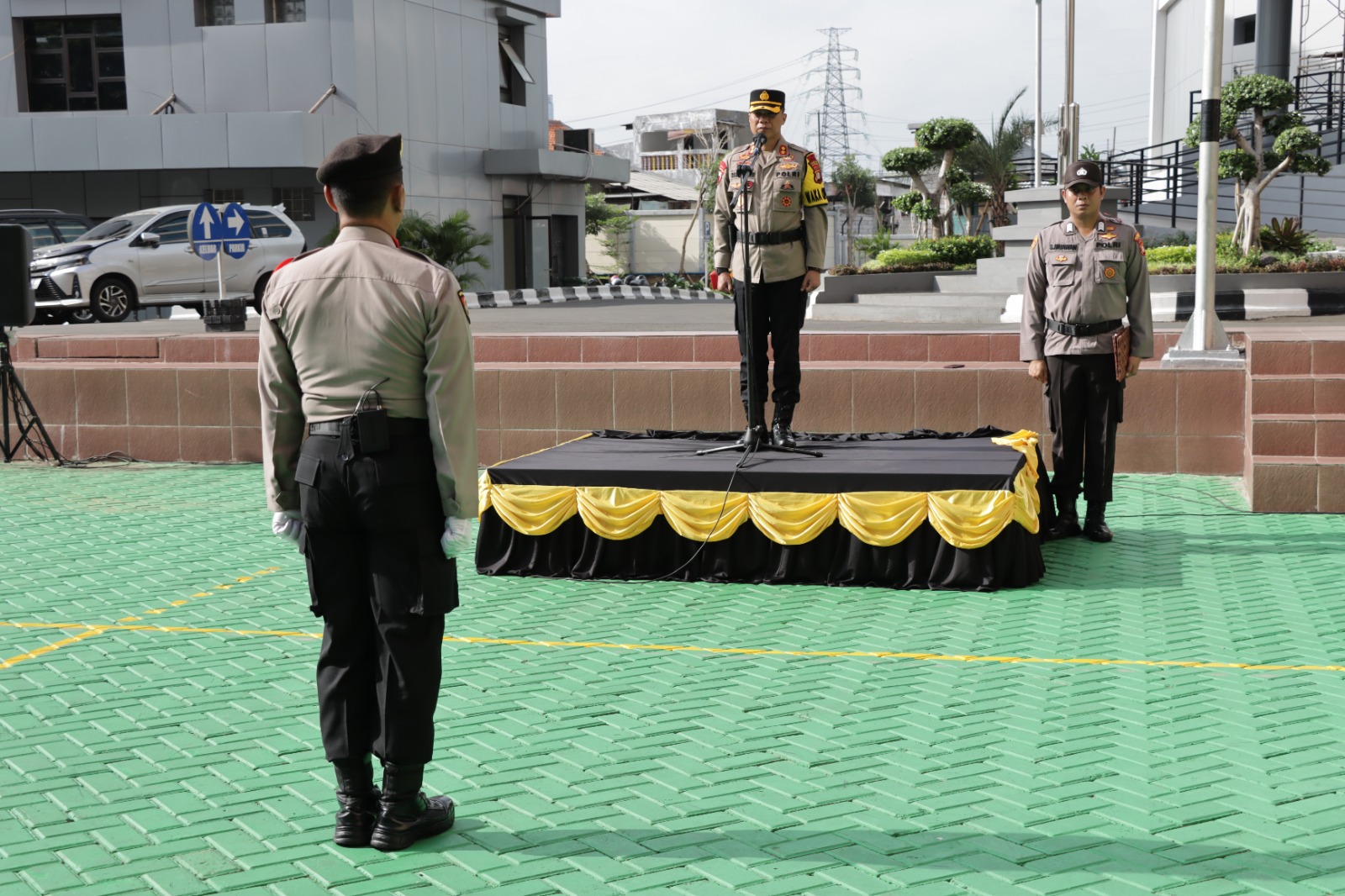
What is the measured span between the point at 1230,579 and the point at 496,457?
560 centimetres

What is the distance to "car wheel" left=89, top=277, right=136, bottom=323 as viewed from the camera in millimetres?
20697

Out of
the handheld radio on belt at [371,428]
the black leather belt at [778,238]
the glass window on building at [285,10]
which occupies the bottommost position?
the handheld radio on belt at [371,428]

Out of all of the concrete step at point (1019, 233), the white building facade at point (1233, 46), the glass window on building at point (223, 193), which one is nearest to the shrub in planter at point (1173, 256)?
the concrete step at point (1019, 233)

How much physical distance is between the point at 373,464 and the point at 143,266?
19.2 metres

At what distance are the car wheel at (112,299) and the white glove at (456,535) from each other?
1891cm

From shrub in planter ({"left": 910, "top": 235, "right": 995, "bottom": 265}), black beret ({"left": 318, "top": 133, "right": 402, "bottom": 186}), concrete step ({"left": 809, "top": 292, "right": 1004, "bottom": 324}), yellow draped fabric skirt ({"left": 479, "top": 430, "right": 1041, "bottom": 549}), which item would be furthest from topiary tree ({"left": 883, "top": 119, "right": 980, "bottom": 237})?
black beret ({"left": 318, "top": 133, "right": 402, "bottom": 186})

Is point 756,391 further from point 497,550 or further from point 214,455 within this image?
point 214,455

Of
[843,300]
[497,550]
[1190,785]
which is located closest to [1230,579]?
[1190,785]

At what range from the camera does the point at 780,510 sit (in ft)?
22.6

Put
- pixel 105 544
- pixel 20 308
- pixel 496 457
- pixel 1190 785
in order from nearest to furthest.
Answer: pixel 1190 785 → pixel 105 544 → pixel 496 457 → pixel 20 308

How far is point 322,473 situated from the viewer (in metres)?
3.54

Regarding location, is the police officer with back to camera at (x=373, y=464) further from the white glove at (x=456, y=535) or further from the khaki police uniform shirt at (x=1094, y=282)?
the khaki police uniform shirt at (x=1094, y=282)

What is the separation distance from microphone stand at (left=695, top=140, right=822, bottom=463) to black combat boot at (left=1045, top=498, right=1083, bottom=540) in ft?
4.64

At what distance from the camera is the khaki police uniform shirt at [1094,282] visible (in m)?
7.39
